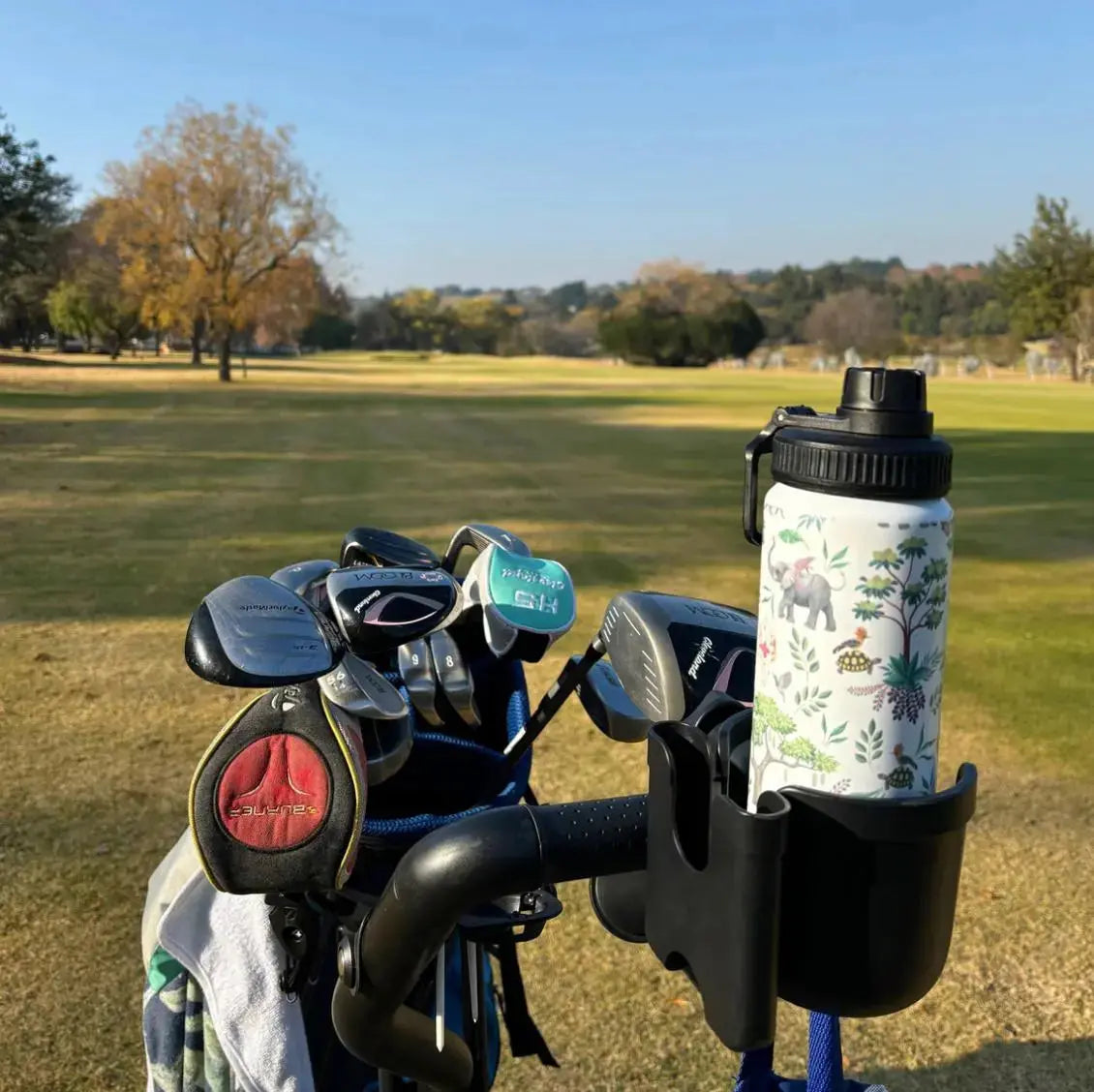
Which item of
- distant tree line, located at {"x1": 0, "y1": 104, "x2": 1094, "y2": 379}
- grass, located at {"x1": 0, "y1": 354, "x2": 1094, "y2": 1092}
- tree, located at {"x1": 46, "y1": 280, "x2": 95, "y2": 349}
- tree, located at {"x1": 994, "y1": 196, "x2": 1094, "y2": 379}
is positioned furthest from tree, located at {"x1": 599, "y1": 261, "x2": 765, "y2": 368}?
grass, located at {"x1": 0, "y1": 354, "x2": 1094, "y2": 1092}

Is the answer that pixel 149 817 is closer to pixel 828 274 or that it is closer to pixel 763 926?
pixel 763 926

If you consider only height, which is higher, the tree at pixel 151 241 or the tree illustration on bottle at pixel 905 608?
the tree at pixel 151 241

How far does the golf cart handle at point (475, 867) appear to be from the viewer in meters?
A: 0.78

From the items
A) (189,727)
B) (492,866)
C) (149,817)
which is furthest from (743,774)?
(189,727)

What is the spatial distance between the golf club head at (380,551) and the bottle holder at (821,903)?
3.13ft

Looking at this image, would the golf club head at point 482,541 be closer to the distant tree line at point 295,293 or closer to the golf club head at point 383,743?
the golf club head at point 383,743

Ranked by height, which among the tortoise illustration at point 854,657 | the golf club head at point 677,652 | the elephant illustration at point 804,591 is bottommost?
the golf club head at point 677,652

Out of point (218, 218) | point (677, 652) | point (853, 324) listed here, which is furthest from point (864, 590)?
point (853, 324)

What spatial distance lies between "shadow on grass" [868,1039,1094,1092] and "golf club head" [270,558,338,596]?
1.94 metres

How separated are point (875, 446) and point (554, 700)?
76 centimetres

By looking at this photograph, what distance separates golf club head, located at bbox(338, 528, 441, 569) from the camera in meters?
1.70

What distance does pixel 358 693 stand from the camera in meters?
1.18

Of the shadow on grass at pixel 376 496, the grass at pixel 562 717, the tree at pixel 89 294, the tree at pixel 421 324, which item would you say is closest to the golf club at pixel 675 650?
the grass at pixel 562 717

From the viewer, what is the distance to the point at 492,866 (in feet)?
2.56
